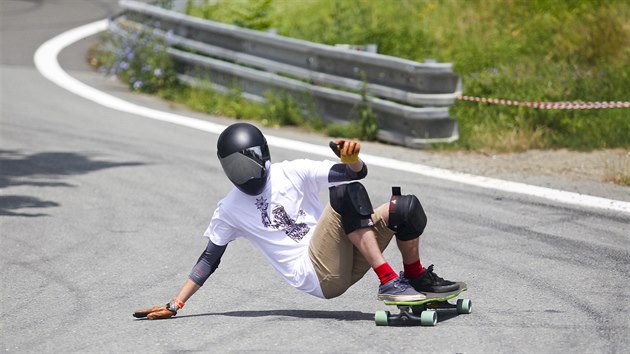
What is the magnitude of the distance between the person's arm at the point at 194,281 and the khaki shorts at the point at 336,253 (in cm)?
61

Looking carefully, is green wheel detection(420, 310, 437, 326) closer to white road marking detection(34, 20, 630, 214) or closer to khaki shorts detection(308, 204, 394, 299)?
khaki shorts detection(308, 204, 394, 299)

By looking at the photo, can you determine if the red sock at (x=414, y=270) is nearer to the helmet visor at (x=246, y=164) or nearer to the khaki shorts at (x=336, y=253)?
the khaki shorts at (x=336, y=253)

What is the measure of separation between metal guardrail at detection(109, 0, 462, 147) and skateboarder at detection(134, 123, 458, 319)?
20.5 ft

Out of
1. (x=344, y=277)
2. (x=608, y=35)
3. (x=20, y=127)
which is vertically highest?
(x=608, y=35)

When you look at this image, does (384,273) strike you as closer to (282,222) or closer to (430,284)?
(430,284)

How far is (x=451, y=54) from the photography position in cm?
1638

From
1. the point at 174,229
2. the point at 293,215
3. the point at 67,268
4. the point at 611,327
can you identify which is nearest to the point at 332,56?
the point at 174,229

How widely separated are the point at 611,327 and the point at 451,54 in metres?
10.4

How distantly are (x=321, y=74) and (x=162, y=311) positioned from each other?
8.00 metres

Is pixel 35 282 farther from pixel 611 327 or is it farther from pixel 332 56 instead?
pixel 332 56

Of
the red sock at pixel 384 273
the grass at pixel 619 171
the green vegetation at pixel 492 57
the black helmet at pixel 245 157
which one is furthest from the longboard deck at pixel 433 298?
the green vegetation at pixel 492 57

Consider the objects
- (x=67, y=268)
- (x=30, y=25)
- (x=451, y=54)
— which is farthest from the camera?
(x=30, y=25)

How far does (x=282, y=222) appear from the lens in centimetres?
695

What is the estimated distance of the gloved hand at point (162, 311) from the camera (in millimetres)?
7043
